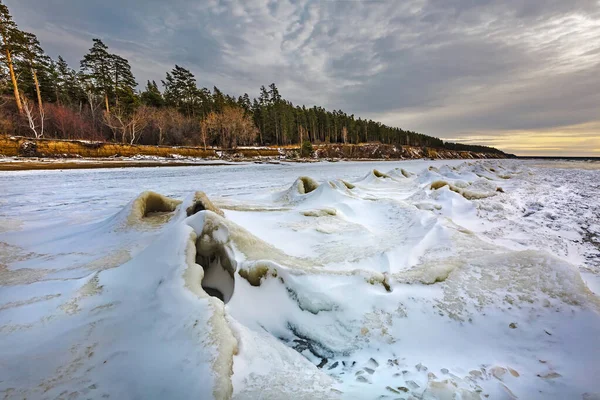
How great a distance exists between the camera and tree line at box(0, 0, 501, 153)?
27.7 meters

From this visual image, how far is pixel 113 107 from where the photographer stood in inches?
1470

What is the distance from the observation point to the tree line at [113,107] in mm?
27688

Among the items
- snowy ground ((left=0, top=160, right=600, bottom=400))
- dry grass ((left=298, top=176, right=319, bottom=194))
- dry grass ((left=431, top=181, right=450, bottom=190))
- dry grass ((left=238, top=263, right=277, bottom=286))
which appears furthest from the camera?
dry grass ((left=431, top=181, right=450, bottom=190))

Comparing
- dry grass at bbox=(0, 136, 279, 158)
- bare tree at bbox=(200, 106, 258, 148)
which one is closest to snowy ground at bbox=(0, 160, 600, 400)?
dry grass at bbox=(0, 136, 279, 158)

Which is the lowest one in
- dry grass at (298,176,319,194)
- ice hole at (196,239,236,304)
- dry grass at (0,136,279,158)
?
ice hole at (196,239,236,304)

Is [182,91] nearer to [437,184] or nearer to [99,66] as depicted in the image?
[99,66]

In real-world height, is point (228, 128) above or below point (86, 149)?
above

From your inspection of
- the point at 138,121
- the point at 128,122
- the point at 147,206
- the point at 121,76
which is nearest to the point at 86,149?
the point at 138,121

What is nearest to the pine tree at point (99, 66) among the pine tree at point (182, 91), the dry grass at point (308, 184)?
the pine tree at point (182, 91)

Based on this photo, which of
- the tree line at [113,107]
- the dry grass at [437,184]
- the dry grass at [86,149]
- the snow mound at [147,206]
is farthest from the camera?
the tree line at [113,107]

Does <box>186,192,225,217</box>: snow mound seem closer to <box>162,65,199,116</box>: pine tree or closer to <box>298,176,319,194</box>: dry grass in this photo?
<box>298,176,319,194</box>: dry grass

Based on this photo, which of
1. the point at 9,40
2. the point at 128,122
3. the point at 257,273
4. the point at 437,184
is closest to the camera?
the point at 257,273

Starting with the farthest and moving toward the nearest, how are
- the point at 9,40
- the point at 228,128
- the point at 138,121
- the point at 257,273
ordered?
the point at 228,128
the point at 138,121
the point at 9,40
the point at 257,273

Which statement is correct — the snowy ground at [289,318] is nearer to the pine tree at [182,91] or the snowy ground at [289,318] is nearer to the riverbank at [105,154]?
the riverbank at [105,154]
